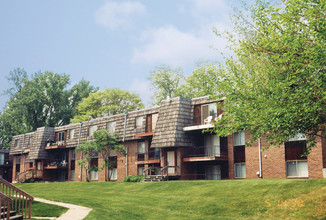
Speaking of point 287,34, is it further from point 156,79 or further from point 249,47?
point 156,79

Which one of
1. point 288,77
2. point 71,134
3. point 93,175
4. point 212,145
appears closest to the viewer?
point 288,77

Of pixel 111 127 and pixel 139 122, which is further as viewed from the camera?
pixel 111 127

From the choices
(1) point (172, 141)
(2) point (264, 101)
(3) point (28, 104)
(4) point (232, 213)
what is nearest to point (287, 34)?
(2) point (264, 101)

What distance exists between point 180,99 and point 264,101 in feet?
59.4

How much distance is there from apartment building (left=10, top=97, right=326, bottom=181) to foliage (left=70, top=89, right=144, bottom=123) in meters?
15.4

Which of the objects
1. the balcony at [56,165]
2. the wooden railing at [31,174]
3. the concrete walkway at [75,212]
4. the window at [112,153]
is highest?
the window at [112,153]

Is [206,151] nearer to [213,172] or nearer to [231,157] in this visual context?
[213,172]

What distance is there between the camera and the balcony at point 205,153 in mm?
33447

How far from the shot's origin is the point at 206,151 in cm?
3538

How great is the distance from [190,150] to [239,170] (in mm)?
4933

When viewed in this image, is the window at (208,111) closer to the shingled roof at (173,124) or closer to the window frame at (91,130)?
the shingled roof at (173,124)

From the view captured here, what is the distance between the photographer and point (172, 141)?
3394cm

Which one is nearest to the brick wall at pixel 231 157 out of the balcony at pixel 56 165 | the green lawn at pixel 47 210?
the green lawn at pixel 47 210

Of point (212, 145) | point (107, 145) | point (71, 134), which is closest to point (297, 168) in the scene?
point (212, 145)
